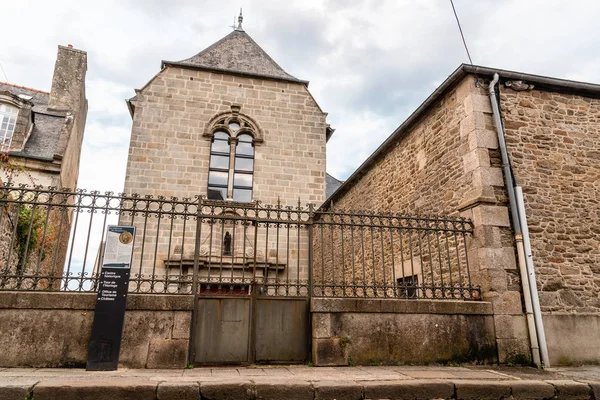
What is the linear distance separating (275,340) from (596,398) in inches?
147

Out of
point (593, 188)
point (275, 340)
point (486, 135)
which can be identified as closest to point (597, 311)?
point (593, 188)

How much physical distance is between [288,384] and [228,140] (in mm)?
9375

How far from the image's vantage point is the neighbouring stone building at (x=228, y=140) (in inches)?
443

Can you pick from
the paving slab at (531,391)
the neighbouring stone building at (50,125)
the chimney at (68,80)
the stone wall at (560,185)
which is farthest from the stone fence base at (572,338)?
the chimney at (68,80)

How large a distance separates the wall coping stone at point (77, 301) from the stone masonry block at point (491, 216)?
442 cm

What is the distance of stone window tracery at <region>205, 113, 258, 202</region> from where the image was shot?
1174 cm

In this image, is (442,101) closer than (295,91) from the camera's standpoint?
Yes

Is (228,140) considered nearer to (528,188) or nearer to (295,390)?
(528,188)

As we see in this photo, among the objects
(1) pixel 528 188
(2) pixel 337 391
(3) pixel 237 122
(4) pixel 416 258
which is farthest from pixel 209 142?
(2) pixel 337 391

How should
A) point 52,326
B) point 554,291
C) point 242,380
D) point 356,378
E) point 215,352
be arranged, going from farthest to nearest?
point 554,291, point 215,352, point 52,326, point 356,378, point 242,380

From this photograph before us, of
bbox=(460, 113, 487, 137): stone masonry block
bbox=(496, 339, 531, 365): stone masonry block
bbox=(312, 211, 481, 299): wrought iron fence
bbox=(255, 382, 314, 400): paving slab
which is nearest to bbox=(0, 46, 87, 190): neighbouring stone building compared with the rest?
bbox=(312, 211, 481, 299): wrought iron fence

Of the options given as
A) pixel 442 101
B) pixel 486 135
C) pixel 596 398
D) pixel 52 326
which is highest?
pixel 442 101

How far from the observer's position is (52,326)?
15.5ft

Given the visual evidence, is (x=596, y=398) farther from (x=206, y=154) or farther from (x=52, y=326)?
(x=206, y=154)
